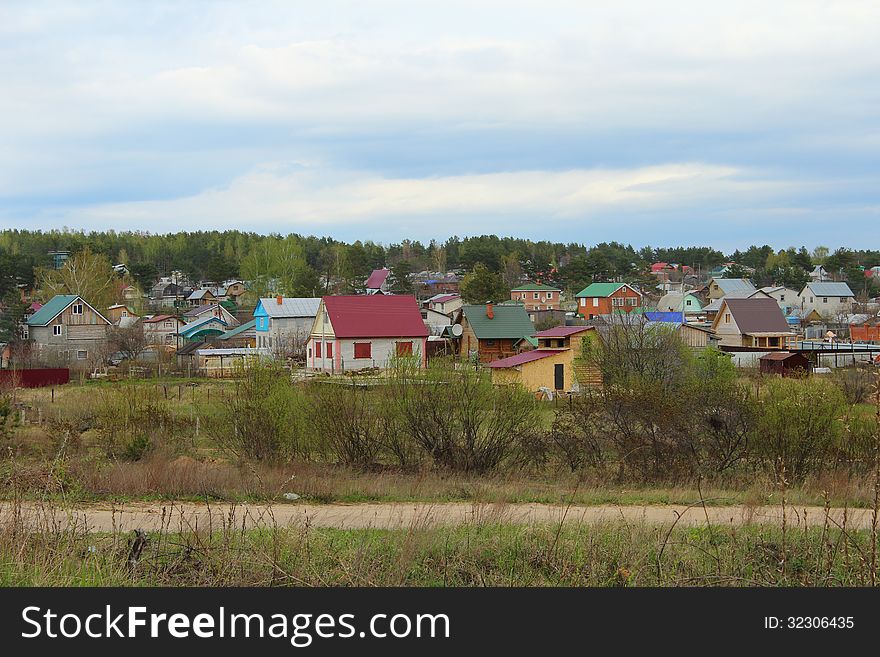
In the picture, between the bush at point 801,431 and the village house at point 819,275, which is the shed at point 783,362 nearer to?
the bush at point 801,431

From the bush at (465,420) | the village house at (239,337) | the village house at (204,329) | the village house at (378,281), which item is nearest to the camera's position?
the bush at (465,420)

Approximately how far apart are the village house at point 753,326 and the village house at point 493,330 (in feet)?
42.5

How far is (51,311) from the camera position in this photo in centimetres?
5466

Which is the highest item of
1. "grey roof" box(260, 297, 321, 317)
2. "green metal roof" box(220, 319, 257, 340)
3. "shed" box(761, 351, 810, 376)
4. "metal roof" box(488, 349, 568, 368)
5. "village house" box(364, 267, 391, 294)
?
"village house" box(364, 267, 391, 294)

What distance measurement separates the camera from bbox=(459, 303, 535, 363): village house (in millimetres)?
49219

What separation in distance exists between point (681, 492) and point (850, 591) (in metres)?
9.97

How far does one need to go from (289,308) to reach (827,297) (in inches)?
2129

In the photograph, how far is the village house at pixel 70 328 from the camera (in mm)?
53969

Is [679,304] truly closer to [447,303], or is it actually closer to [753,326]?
[447,303]

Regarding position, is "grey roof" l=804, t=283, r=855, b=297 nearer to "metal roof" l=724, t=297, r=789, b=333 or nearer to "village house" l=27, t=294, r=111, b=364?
"metal roof" l=724, t=297, r=789, b=333

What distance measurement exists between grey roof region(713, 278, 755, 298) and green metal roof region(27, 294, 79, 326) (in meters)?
65.1

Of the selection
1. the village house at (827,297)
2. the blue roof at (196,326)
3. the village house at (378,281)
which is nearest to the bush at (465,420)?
the blue roof at (196,326)

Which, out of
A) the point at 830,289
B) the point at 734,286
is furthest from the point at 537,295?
the point at 830,289

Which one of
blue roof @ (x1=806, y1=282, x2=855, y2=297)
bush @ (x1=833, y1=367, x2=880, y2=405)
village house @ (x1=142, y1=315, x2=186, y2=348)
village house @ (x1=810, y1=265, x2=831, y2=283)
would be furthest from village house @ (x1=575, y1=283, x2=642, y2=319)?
bush @ (x1=833, y1=367, x2=880, y2=405)
